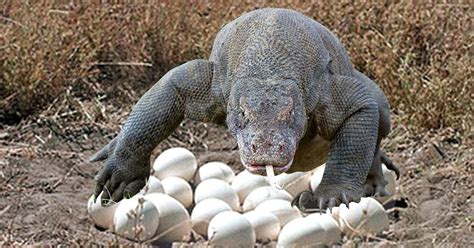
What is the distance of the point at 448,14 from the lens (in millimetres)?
7293

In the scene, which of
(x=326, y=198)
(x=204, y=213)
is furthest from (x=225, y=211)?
(x=326, y=198)

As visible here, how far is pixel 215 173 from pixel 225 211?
0.62m

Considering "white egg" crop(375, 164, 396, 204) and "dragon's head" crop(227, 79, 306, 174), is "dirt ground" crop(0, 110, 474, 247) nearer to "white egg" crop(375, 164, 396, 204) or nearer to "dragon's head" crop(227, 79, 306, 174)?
"white egg" crop(375, 164, 396, 204)

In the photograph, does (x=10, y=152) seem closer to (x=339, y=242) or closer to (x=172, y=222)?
(x=172, y=222)

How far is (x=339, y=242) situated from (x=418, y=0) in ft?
8.29

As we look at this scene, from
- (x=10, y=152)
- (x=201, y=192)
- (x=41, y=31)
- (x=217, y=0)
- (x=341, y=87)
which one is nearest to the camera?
(x=341, y=87)

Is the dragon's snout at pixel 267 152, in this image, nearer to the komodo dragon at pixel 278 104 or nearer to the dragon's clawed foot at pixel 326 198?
the komodo dragon at pixel 278 104

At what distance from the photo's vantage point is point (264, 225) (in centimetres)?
528

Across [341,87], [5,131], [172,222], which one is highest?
[341,87]

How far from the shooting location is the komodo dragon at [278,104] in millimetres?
3535

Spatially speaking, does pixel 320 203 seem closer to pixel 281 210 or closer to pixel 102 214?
pixel 281 210

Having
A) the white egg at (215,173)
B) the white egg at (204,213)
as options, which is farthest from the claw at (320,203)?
the white egg at (215,173)

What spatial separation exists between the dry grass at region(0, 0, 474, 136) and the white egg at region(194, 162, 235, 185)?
1.03 metres

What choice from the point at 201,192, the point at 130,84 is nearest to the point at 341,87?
the point at 201,192
